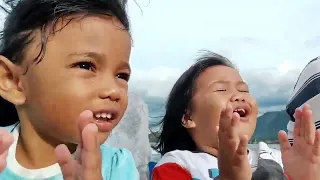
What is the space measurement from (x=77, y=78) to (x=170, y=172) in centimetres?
52

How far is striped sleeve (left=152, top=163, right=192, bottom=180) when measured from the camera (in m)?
1.38

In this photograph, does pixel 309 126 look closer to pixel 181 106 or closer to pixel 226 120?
pixel 226 120

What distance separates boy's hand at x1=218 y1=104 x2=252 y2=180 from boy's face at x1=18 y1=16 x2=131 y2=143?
0.73 ft

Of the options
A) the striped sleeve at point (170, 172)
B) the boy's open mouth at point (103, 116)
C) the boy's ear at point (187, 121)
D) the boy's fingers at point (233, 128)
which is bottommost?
the striped sleeve at point (170, 172)

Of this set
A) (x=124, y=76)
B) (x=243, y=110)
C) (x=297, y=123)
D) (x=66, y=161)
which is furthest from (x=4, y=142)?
(x=243, y=110)

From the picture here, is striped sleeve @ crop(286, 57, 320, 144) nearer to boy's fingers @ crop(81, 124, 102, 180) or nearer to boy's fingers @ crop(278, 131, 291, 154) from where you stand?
boy's fingers @ crop(278, 131, 291, 154)

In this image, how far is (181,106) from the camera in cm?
165

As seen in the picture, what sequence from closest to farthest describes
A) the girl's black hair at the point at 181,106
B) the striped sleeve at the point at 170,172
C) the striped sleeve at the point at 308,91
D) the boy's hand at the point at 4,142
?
the boy's hand at the point at 4,142, the striped sleeve at the point at 170,172, the striped sleeve at the point at 308,91, the girl's black hair at the point at 181,106

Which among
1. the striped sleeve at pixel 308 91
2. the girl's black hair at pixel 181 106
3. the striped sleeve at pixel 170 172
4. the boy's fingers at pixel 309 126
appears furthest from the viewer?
the girl's black hair at pixel 181 106

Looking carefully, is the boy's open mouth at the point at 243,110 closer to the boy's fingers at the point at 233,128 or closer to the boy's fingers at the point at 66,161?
the boy's fingers at the point at 233,128

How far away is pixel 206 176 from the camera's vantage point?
1.40 m

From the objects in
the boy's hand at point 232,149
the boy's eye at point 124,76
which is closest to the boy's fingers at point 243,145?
the boy's hand at point 232,149

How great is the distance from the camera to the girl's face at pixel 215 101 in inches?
57.1

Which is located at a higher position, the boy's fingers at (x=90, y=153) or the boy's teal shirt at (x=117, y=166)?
the boy's fingers at (x=90, y=153)
